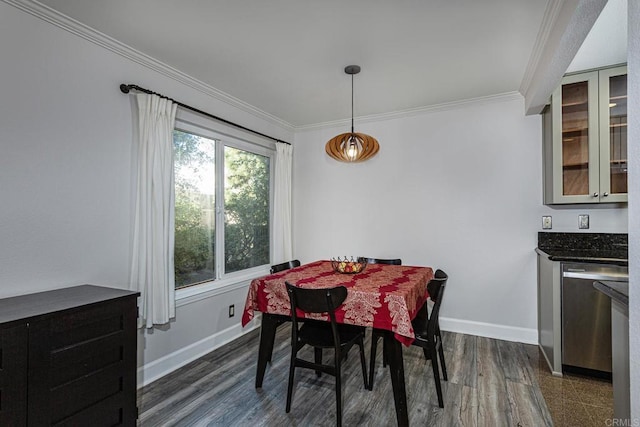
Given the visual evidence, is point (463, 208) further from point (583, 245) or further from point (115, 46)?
point (115, 46)

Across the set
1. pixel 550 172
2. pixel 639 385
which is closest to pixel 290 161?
pixel 550 172

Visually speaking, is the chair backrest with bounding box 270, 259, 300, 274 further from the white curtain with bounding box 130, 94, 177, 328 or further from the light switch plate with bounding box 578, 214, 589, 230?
the light switch plate with bounding box 578, 214, 589, 230

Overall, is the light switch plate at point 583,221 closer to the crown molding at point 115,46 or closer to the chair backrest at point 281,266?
the chair backrest at point 281,266

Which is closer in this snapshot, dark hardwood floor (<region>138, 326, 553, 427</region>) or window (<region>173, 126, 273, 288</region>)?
dark hardwood floor (<region>138, 326, 553, 427</region>)

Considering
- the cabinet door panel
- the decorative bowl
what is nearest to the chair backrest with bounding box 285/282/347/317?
the decorative bowl

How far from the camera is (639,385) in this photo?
90 cm

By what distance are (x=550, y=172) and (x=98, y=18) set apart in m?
3.76

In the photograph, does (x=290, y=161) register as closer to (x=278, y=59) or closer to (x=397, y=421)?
(x=278, y=59)

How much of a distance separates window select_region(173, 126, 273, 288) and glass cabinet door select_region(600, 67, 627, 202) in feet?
11.0

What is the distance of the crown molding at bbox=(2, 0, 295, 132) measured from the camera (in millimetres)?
1916

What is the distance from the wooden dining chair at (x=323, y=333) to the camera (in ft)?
6.42

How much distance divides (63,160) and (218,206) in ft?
4.70

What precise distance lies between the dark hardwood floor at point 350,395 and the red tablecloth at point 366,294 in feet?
1.85

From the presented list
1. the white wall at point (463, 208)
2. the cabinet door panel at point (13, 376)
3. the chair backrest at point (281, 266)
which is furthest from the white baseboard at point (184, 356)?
the white wall at point (463, 208)
